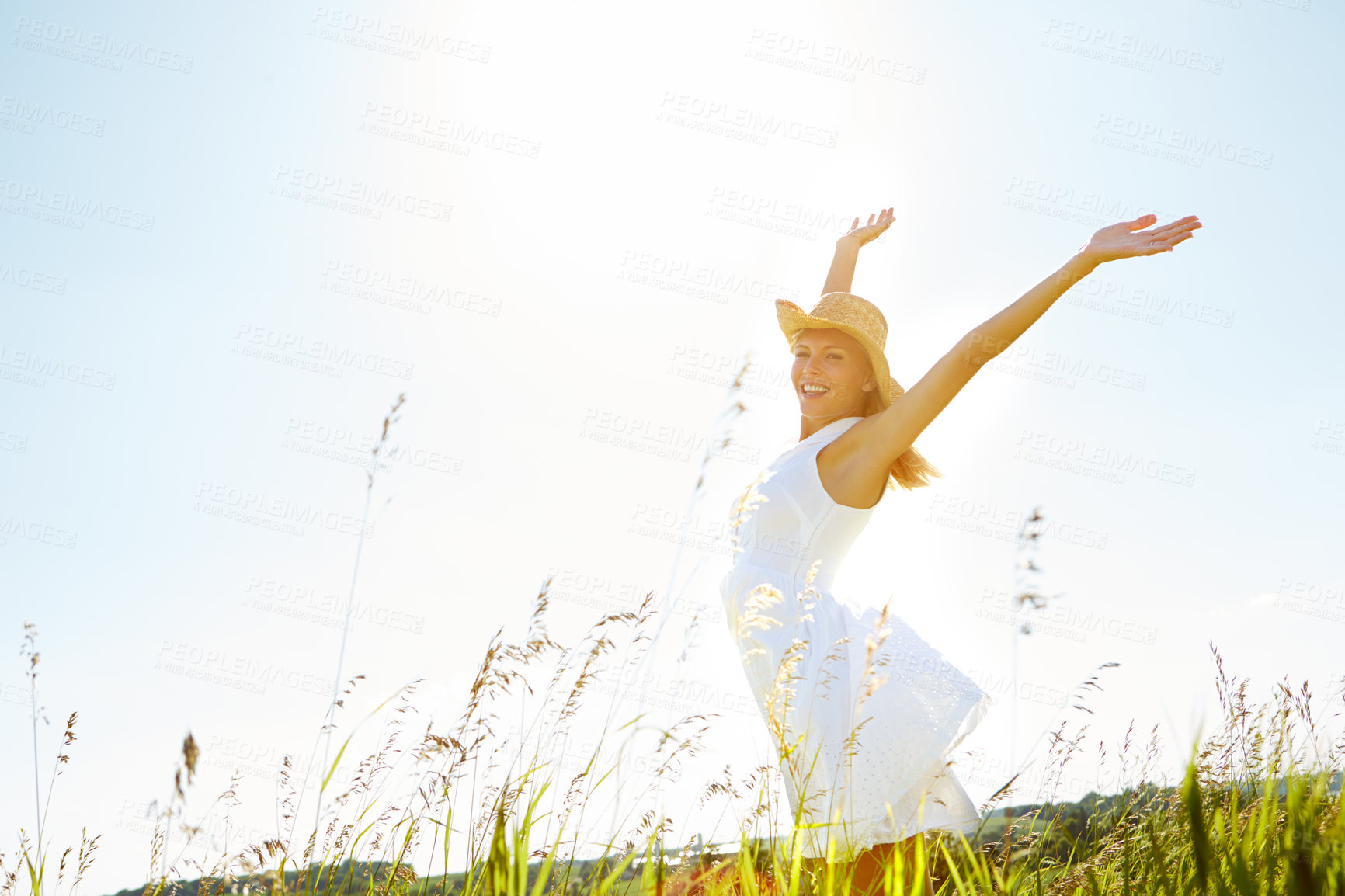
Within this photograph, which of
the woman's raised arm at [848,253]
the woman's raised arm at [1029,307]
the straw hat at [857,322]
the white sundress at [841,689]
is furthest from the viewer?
the woman's raised arm at [848,253]

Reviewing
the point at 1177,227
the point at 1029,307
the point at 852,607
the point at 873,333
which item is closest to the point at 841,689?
the point at 852,607

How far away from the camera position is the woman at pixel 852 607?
7.93 feet

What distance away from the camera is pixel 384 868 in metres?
2.02

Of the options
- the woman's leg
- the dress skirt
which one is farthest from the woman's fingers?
the woman's leg

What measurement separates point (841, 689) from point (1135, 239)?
6.09 ft

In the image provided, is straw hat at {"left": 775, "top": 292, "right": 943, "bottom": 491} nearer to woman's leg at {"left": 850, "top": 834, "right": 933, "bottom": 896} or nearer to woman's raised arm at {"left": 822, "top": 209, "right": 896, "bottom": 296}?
woman's raised arm at {"left": 822, "top": 209, "right": 896, "bottom": 296}

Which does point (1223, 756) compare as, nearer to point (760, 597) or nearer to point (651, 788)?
point (760, 597)

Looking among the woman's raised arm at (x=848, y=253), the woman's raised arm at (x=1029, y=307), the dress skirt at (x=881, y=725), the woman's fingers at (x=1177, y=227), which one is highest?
the woman's raised arm at (x=848, y=253)

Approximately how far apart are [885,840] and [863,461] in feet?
4.53

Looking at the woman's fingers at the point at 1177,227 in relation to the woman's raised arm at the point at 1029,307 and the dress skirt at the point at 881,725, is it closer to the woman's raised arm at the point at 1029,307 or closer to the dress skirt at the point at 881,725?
the woman's raised arm at the point at 1029,307

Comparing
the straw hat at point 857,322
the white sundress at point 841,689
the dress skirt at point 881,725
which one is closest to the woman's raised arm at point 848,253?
the straw hat at point 857,322

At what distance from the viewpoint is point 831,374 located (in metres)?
3.77

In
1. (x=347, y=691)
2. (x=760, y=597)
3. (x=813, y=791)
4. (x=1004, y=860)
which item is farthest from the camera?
(x=813, y=791)

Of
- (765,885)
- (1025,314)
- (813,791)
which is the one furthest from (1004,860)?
(1025,314)
